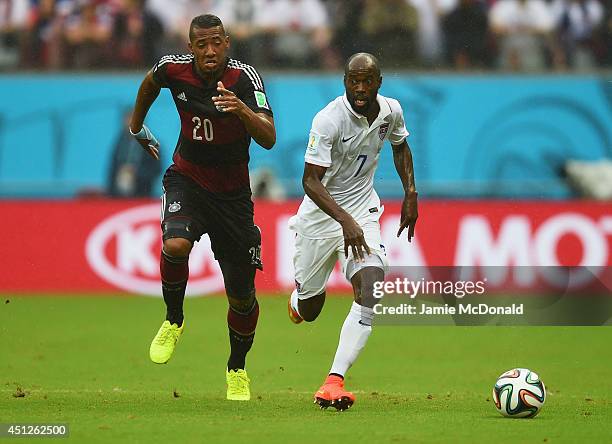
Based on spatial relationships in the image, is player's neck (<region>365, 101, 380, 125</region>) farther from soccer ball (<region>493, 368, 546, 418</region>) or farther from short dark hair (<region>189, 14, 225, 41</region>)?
soccer ball (<region>493, 368, 546, 418</region>)

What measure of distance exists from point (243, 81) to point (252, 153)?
32.1ft

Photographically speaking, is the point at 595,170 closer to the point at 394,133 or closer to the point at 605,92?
the point at 605,92

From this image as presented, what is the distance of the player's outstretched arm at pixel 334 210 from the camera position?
352 inches

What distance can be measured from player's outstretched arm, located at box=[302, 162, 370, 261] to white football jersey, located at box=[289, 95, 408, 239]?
0.08 meters

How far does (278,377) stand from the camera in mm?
11352

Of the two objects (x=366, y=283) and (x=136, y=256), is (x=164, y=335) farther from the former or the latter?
(x=136, y=256)

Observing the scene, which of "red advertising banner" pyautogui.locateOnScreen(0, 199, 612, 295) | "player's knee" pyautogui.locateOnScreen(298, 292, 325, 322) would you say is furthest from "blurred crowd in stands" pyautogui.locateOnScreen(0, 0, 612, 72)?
"player's knee" pyautogui.locateOnScreen(298, 292, 325, 322)

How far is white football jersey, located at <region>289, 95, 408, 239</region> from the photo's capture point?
9227 millimetres

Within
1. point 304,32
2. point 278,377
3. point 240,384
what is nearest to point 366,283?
point 240,384

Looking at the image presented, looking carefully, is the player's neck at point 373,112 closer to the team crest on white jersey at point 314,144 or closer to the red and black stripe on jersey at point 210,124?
the team crest on white jersey at point 314,144

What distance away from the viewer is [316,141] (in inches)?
362

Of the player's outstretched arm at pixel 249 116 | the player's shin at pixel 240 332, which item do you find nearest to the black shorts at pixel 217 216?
the player's shin at pixel 240 332

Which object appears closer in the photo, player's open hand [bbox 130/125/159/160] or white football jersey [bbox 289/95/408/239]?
white football jersey [bbox 289/95/408/239]

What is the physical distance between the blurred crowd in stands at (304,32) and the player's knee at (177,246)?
1127 cm
